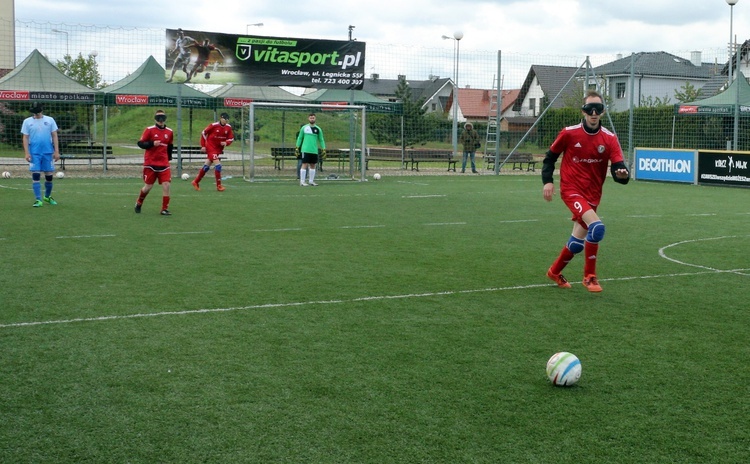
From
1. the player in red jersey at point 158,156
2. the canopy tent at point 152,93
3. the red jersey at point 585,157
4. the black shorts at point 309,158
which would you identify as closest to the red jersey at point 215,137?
the black shorts at point 309,158

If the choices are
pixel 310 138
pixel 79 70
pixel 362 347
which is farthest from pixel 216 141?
pixel 79 70

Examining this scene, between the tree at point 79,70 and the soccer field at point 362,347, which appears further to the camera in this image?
the tree at point 79,70

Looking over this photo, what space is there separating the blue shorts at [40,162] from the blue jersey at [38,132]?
0.21 feet

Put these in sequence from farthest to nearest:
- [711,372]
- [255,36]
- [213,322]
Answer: [255,36] → [213,322] → [711,372]

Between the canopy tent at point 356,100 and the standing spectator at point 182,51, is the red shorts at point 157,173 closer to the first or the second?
the standing spectator at point 182,51

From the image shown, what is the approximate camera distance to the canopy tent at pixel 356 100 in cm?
3142

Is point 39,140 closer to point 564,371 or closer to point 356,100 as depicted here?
point 564,371

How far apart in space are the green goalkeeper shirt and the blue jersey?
26.7 feet

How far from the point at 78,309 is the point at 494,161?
26819mm

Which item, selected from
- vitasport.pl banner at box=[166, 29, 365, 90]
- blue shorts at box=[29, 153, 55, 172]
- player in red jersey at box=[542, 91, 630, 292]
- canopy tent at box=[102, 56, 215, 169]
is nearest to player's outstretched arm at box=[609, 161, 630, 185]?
player in red jersey at box=[542, 91, 630, 292]

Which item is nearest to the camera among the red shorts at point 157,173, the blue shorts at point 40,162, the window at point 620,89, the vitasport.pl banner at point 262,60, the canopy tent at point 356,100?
the red shorts at point 157,173

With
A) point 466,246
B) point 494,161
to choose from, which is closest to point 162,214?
point 466,246

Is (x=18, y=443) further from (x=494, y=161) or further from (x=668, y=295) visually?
(x=494, y=161)

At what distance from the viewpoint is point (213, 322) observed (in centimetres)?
690
